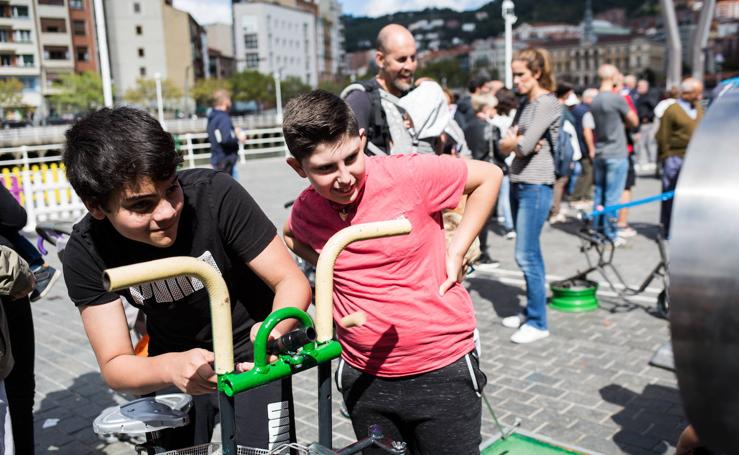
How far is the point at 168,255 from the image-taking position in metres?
2.14

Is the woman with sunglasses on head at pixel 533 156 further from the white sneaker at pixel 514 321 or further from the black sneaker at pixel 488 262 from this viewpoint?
the black sneaker at pixel 488 262

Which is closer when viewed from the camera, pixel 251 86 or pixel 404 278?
pixel 404 278

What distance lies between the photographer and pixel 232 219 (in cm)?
221

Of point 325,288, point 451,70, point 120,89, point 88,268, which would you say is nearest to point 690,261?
point 325,288

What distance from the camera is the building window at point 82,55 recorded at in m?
91.0

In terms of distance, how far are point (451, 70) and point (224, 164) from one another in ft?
460

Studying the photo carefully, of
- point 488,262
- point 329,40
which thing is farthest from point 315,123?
point 329,40

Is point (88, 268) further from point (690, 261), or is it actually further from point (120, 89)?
point (120, 89)

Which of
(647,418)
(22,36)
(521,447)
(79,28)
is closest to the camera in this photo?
(521,447)

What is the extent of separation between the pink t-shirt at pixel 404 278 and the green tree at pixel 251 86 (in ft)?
354

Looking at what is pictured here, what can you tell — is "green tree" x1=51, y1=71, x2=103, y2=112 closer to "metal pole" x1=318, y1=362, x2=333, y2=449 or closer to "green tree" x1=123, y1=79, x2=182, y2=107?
"green tree" x1=123, y1=79, x2=182, y2=107

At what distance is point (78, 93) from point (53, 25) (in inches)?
454

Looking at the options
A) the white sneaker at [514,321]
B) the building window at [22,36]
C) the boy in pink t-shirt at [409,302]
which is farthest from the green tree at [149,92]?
the boy in pink t-shirt at [409,302]

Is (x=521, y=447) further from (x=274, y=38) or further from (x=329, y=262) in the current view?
(x=274, y=38)
